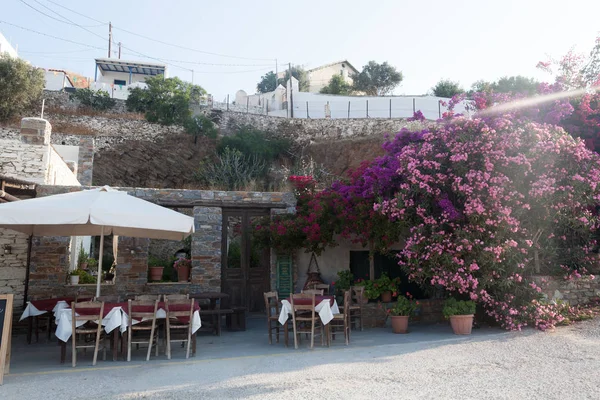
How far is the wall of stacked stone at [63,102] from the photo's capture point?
2527 cm

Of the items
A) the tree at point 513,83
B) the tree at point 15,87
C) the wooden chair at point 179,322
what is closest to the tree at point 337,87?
the tree at point 513,83

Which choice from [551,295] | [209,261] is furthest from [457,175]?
[209,261]

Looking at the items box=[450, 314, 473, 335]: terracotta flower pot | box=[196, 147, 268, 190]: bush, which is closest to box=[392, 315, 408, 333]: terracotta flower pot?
box=[450, 314, 473, 335]: terracotta flower pot

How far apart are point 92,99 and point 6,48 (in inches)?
190

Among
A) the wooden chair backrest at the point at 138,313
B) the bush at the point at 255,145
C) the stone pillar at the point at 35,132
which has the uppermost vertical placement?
the bush at the point at 255,145

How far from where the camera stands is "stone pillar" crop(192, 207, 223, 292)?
33.5ft

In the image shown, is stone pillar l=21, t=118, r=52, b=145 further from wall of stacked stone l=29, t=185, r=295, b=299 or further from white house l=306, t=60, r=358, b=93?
white house l=306, t=60, r=358, b=93

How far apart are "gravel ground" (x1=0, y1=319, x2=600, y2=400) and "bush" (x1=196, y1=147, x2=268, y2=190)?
1468cm

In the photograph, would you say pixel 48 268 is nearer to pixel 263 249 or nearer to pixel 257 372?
pixel 263 249

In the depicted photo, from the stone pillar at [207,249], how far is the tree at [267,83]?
37199mm

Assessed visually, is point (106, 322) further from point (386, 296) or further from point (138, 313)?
point (386, 296)

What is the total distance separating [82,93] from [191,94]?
5.86m

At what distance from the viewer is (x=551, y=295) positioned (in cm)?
826

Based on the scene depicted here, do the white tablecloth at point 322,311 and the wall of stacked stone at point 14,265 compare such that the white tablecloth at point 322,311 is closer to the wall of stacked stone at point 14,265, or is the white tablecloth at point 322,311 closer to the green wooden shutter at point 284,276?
the green wooden shutter at point 284,276
